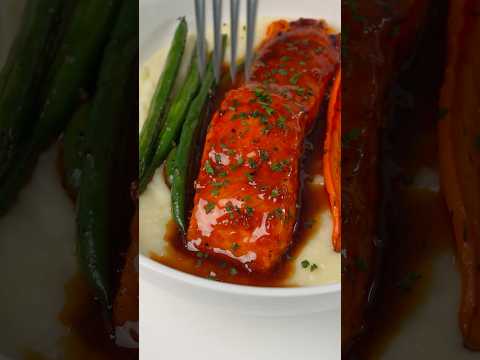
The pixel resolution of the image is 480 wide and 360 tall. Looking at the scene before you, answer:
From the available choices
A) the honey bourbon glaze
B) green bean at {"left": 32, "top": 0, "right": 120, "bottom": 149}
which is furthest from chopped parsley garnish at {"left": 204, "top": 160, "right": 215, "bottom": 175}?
green bean at {"left": 32, "top": 0, "right": 120, "bottom": 149}

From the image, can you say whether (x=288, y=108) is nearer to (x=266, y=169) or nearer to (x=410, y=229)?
(x=266, y=169)

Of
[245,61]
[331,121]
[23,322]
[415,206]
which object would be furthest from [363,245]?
[23,322]

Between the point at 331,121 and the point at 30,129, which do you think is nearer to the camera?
the point at 30,129

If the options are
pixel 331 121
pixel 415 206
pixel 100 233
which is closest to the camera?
pixel 100 233

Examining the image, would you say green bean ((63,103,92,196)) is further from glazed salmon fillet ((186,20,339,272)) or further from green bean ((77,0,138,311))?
glazed salmon fillet ((186,20,339,272))

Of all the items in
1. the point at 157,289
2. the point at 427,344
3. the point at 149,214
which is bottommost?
the point at 427,344

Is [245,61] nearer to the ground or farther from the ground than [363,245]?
farther from the ground

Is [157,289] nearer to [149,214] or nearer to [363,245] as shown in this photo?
[149,214]

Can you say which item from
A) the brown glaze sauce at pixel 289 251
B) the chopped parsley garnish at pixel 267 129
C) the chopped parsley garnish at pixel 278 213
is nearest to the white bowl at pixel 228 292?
the brown glaze sauce at pixel 289 251

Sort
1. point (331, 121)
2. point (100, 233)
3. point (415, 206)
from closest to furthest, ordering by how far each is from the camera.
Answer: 1. point (100, 233)
2. point (415, 206)
3. point (331, 121)
